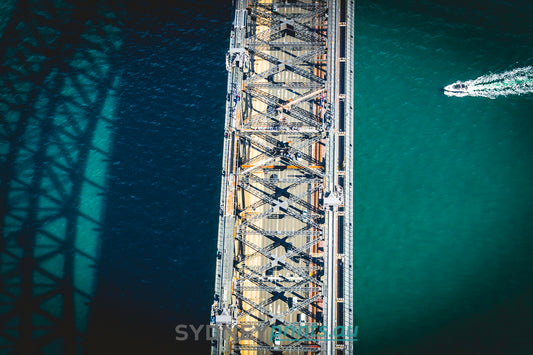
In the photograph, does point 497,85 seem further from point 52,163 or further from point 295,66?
point 52,163

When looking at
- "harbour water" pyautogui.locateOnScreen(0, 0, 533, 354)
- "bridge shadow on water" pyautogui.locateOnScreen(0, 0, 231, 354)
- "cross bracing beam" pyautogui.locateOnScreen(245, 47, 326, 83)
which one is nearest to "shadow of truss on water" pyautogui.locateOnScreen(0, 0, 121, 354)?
"bridge shadow on water" pyautogui.locateOnScreen(0, 0, 231, 354)

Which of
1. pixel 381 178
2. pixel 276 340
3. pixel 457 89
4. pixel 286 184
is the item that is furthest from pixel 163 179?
pixel 457 89

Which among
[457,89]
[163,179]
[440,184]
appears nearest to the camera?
[440,184]

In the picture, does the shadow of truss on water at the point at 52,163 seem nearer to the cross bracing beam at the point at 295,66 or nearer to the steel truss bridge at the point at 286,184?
the steel truss bridge at the point at 286,184

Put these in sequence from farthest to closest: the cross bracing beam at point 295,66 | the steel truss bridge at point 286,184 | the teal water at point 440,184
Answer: the cross bracing beam at point 295,66
the teal water at point 440,184
the steel truss bridge at point 286,184

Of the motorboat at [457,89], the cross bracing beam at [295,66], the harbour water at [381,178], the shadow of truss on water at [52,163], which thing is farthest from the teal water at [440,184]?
the shadow of truss on water at [52,163]

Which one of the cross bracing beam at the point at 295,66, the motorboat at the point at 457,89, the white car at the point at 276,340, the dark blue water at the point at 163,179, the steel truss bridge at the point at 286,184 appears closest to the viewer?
the white car at the point at 276,340
